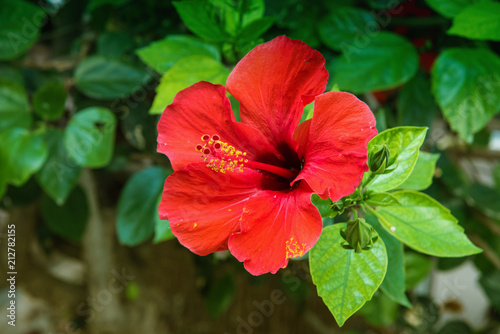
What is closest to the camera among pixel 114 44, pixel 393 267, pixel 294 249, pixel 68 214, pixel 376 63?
pixel 294 249

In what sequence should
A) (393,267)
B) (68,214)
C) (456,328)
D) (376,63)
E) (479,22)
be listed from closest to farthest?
1. (393,267)
2. (479,22)
3. (376,63)
4. (68,214)
5. (456,328)

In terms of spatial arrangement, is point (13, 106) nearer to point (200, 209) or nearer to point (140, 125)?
point (140, 125)

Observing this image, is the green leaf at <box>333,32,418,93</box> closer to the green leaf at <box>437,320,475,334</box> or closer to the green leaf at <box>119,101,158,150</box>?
the green leaf at <box>119,101,158,150</box>

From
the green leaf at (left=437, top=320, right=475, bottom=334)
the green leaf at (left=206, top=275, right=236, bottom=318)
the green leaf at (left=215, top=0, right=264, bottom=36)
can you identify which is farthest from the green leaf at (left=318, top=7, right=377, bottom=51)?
the green leaf at (left=437, top=320, right=475, bottom=334)

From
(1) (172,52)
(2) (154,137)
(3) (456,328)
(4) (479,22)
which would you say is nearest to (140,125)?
(2) (154,137)

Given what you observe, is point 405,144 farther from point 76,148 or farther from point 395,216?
point 76,148

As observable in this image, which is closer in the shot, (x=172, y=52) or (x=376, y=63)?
(x=172, y=52)
